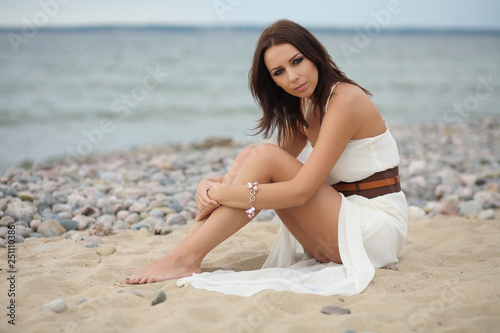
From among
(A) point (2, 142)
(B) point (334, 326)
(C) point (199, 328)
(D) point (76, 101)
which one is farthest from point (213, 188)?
(D) point (76, 101)

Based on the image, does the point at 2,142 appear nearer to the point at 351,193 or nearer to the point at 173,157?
the point at 173,157

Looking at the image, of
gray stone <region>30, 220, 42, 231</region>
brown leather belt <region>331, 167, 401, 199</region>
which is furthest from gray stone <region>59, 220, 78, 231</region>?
brown leather belt <region>331, 167, 401, 199</region>

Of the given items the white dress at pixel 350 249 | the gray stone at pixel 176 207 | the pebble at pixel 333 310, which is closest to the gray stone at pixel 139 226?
the gray stone at pixel 176 207

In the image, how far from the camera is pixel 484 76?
79.3ft

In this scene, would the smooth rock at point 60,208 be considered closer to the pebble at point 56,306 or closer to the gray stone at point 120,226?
the gray stone at point 120,226

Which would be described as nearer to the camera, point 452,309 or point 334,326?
point 334,326

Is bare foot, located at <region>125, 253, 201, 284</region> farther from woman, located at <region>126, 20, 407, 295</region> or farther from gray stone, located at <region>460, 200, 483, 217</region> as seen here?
gray stone, located at <region>460, 200, 483, 217</region>

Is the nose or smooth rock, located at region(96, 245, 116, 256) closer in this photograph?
the nose

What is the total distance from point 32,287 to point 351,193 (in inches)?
83.1

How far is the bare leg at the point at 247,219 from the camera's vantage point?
302 centimetres

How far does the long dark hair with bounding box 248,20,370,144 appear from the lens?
3.06 meters

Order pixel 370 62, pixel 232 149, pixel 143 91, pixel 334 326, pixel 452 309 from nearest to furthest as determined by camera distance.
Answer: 1. pixel 334 326
2. pixel 452 309
3. pixel 232 149
4. pixel 143 91
5. pixel 370 62

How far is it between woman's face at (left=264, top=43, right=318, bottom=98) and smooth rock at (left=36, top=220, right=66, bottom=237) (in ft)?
7.75

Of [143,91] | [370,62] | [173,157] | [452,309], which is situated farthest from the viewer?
[370,62]
